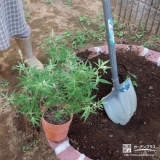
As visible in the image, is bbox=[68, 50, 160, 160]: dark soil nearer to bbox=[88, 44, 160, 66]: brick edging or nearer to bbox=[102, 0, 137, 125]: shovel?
bbox=[102, 0, 137, 125]: shovel

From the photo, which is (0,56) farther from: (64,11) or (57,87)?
(57,87)

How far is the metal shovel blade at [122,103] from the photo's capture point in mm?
1947

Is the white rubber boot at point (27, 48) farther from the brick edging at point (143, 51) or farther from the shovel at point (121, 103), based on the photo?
the shovel at point (121, 103)

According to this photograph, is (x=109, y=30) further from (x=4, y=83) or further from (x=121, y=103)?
(x=4, y=83)

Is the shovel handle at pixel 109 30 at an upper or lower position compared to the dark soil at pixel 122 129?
upper

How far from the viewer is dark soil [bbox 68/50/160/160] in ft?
5.82

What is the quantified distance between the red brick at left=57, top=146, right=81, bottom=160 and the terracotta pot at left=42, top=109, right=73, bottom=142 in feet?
0.32

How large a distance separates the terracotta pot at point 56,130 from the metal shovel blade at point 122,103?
0.45 meters

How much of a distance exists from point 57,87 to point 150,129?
91 cm

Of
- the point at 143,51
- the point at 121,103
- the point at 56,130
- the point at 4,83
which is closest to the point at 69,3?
the point at 143,51

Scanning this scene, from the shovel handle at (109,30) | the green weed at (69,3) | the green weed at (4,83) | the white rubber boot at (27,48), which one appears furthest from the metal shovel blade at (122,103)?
the green weed at (69,3)

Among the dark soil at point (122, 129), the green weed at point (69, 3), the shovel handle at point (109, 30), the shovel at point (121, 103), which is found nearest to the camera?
the shovel handle at point (109, 30)

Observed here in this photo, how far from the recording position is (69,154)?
1686mm

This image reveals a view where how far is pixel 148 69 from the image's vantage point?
228cm
